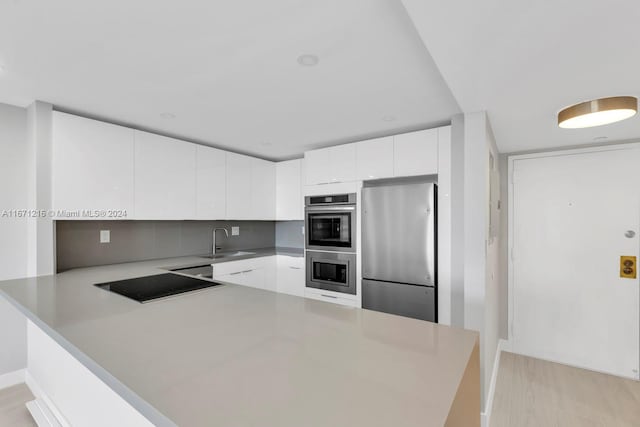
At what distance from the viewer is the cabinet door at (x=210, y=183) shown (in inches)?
126

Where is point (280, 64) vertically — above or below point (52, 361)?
above

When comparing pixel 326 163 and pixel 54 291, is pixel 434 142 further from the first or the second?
pixel 54 291

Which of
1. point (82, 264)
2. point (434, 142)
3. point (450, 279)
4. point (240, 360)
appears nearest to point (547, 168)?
point (434, 142)

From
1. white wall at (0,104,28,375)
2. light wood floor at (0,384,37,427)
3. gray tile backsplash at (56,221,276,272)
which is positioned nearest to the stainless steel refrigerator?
gray tile backsplash at (56,221,276,272)

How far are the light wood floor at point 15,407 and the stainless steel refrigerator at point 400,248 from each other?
8.78ft

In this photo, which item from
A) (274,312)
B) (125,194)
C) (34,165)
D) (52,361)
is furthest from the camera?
(125,194)

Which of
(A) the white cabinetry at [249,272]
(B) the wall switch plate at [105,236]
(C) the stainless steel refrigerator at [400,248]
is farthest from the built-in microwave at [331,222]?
(B) the wall switch plate at [105,236]

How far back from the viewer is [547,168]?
10.0ft

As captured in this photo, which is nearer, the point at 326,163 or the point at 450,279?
the point at 450,279

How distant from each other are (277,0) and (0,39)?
142 centimetres

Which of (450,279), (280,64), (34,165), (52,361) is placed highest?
(280,64)

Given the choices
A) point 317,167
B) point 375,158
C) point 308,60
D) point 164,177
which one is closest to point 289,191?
point 317,167

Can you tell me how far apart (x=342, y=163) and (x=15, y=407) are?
329cm

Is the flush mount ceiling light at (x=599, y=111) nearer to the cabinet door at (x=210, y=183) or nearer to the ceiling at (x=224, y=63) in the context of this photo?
the ceiling at (x=224, y=63)
